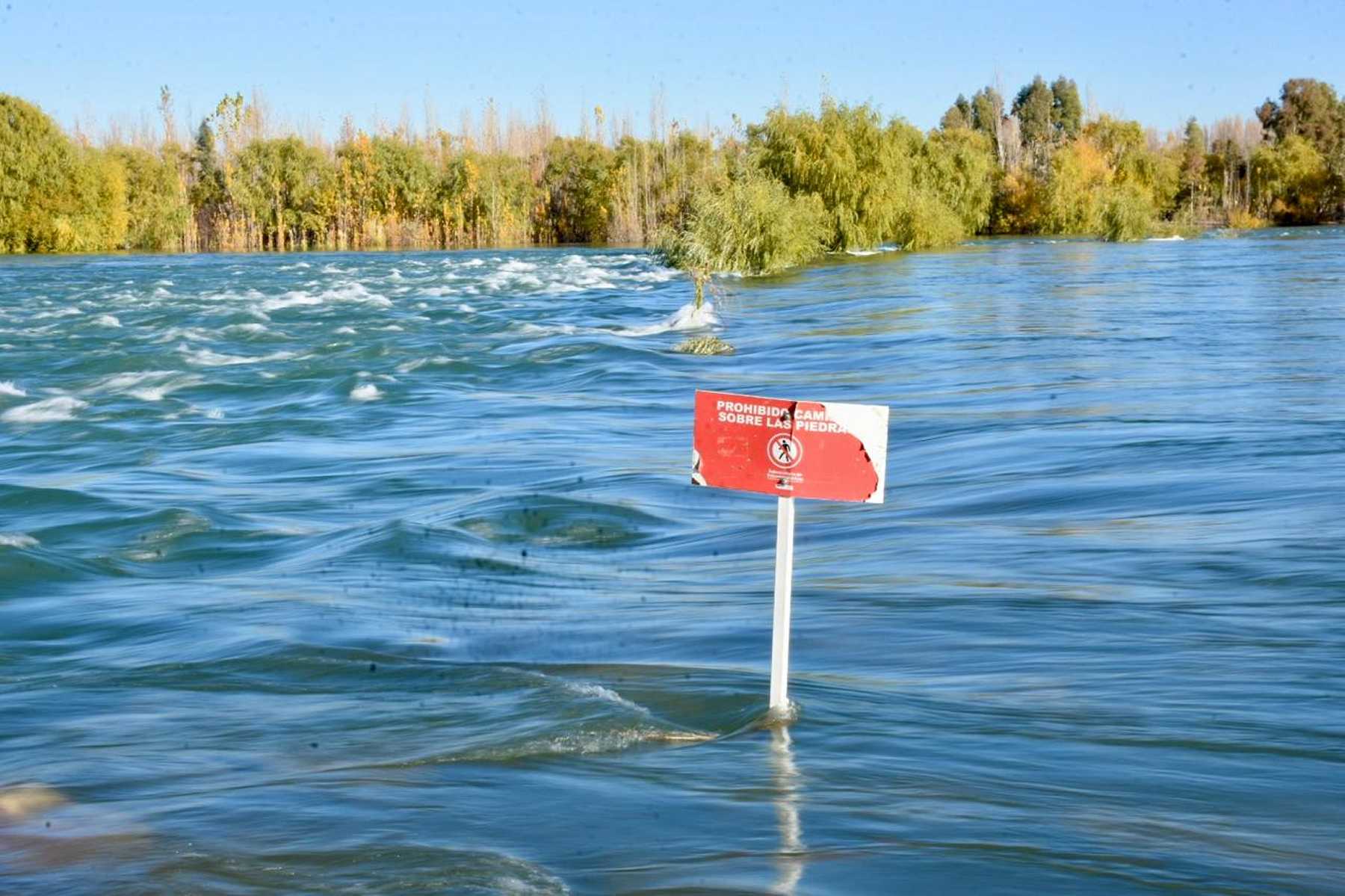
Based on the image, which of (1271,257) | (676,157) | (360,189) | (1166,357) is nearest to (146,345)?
(1166,357)

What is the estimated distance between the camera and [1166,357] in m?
18.2

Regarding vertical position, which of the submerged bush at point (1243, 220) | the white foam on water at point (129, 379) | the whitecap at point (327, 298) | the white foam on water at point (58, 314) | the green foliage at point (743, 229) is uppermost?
the submerged bush at point (1243, 220)

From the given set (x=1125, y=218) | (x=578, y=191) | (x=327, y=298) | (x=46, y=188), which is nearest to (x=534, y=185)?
(x=578, y=191)

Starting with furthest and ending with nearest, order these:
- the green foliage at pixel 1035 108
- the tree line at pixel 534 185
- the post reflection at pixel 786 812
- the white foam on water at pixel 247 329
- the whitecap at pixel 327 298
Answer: the green foliage at pixel 1035 108 → the tree line at pixel 534 185 → the whitecap at pixel 327 298 → the white foam on water at pixel 247 329 → the post reflection at pixel 786 812

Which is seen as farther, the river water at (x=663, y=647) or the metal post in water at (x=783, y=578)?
the metal post in water at (x=783, y=578)

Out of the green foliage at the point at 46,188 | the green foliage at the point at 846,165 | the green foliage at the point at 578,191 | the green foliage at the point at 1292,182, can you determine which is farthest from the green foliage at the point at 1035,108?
the green foliage at the point at 46,188

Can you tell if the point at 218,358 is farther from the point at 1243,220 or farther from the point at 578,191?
the point at 578,191

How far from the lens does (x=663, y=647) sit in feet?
→ 22.1

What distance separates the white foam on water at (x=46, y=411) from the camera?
52.9 feet

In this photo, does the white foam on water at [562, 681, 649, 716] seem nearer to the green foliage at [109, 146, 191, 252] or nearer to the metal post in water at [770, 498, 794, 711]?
the metal post in water at [770, 498, 794, 711]

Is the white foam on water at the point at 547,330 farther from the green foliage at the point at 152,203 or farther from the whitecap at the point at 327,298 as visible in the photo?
the green foliage at the point at 152,203

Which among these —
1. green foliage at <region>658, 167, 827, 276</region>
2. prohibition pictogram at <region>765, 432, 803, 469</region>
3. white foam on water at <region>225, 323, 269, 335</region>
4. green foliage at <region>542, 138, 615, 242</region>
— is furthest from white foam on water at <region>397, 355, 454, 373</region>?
green foliage at <region>542, 138, 615, 242</region>

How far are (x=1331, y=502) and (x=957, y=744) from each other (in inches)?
196

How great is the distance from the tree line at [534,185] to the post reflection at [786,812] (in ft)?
159
